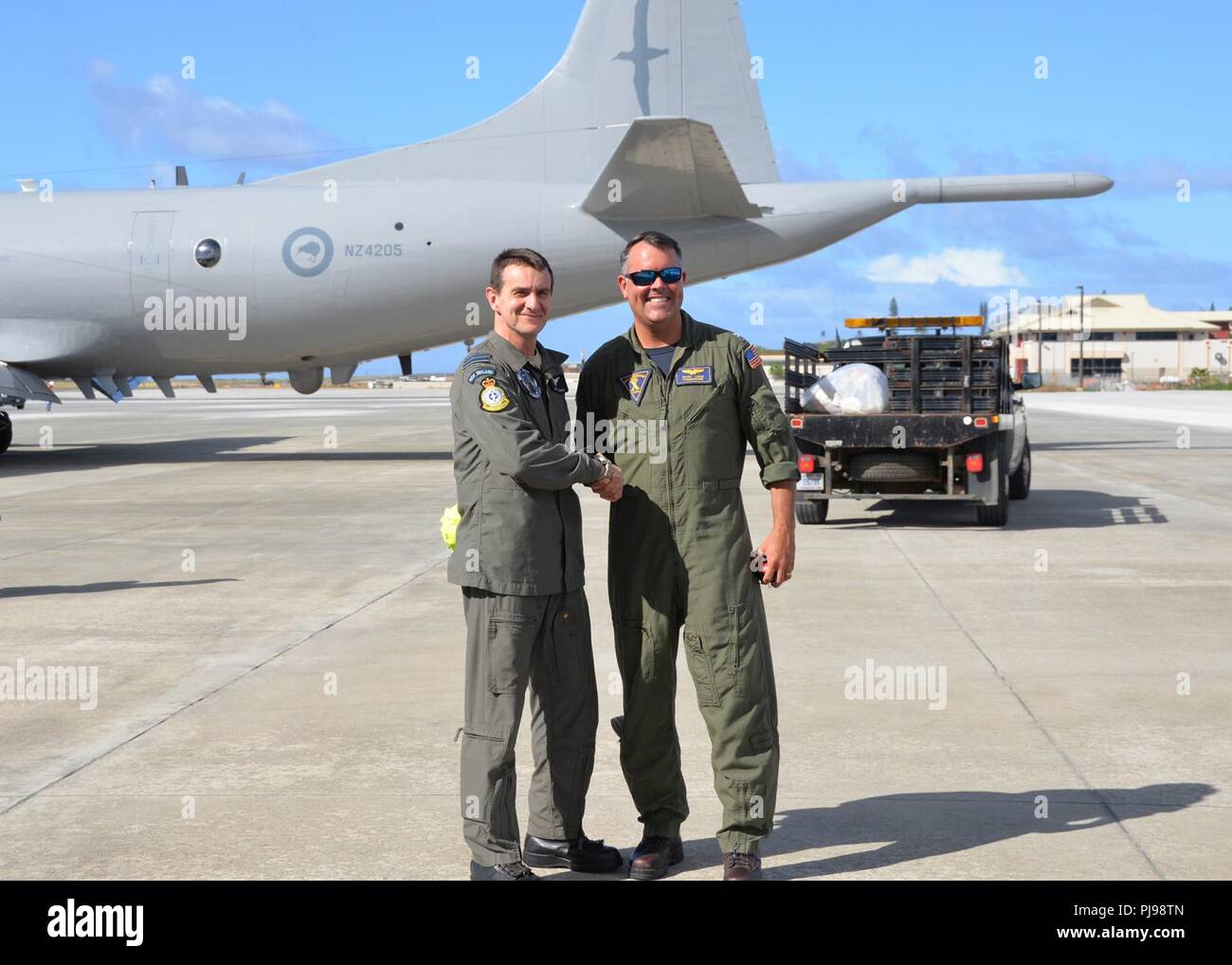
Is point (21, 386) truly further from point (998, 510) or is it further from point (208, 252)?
point (998, 510)

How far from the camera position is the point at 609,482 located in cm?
452

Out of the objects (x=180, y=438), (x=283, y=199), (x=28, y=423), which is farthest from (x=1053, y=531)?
(x=28, y=423)

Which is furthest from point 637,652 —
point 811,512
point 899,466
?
point 811,512

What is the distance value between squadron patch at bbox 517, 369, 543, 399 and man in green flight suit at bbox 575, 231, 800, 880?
208 millimetres

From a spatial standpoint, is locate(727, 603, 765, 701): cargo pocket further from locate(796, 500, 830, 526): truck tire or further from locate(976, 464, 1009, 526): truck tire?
locate(796, 500, 830, 526): truck tire

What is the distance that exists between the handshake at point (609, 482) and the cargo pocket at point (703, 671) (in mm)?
567

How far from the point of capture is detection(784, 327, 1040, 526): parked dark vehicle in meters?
13.7

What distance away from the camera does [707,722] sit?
469 centimetres

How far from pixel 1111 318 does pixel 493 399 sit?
141 metres

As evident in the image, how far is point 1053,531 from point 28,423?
3619 cm

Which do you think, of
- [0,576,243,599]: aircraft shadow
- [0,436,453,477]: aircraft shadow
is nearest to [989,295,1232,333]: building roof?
[0,436,453,477]: aircraft shadow

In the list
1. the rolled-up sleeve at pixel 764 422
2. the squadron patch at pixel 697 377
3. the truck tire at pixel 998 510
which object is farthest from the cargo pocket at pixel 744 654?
the truck tire at pixel 998 510

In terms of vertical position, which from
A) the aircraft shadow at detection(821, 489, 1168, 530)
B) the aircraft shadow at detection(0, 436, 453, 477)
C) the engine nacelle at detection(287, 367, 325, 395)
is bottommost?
the aircraft shadow at detection(821, 489, 1168, 530)

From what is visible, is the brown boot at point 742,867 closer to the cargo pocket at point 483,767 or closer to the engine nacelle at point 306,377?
the cargo pocket at point 483,767
